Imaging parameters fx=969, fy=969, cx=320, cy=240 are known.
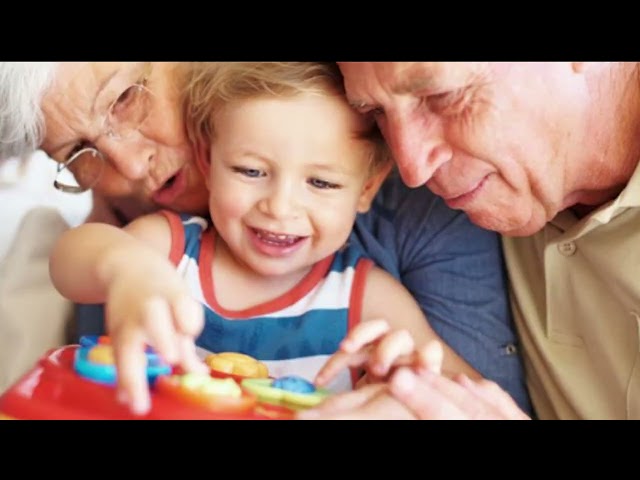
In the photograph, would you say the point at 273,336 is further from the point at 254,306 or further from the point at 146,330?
the point at 146,330

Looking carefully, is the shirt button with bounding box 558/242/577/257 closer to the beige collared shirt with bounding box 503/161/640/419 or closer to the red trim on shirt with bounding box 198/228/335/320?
the beige collared shirt with bounding box 503/161/640/419

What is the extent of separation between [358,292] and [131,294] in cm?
26

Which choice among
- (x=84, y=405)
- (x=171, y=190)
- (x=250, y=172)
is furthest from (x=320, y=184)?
(x=84, y=405)

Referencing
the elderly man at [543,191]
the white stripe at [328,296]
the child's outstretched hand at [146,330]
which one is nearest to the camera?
the child's outstretched hand at [146,330]

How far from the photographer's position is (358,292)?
886 mm

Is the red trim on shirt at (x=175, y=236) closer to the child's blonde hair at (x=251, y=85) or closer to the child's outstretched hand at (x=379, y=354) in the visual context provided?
the child's blonde hair at (x=251, y=85)

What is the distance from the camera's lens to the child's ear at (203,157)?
889mm

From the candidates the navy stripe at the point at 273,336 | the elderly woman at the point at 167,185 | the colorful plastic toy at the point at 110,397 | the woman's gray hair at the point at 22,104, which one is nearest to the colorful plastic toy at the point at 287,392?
the colorful plastic toy at the point at 110,397

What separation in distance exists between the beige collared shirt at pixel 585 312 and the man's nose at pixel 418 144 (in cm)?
15

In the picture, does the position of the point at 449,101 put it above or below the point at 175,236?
above

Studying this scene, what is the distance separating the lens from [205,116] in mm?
869
